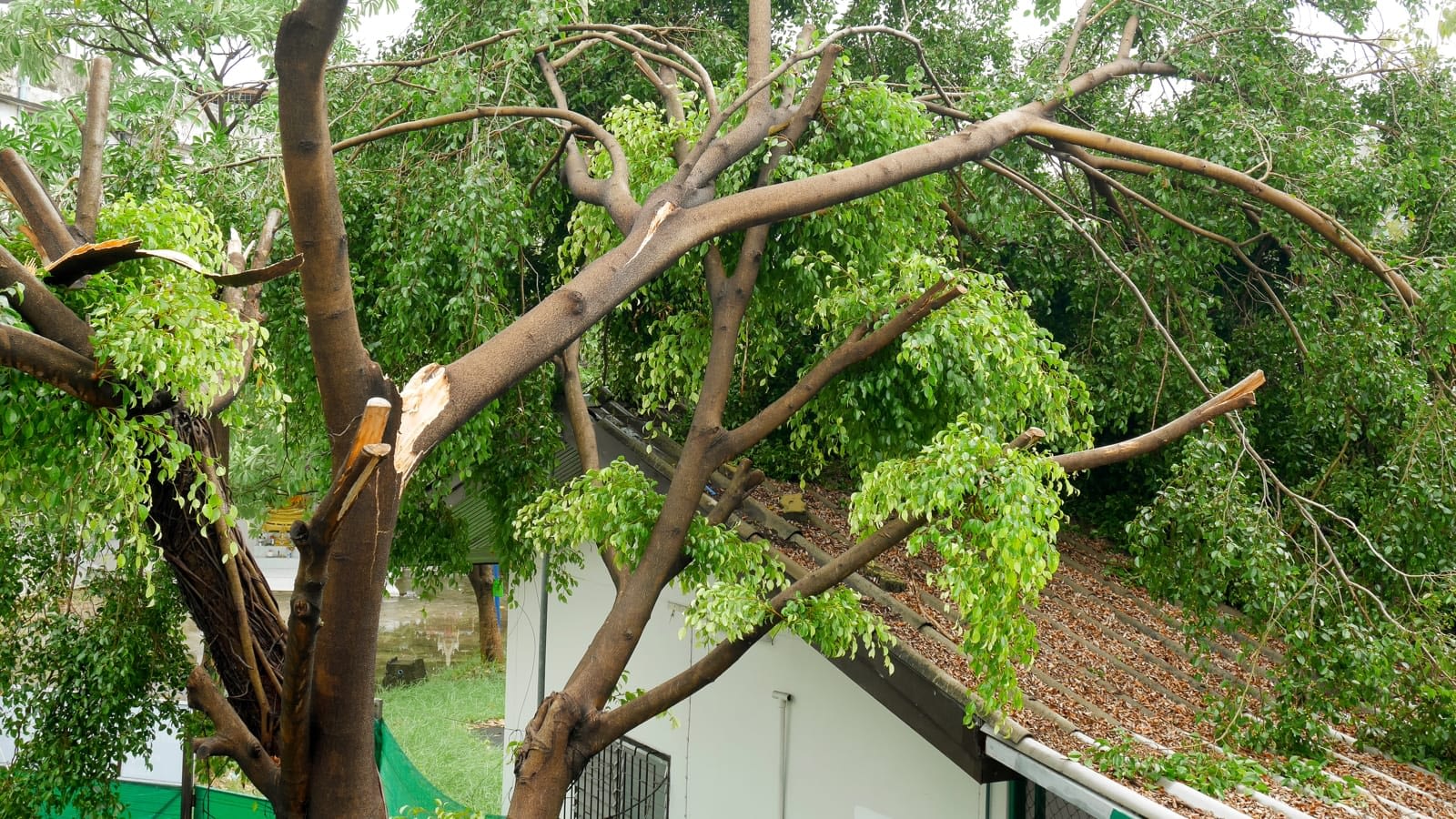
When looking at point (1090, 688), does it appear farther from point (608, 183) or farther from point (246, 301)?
point (246, 301)

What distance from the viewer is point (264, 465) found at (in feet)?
50.8

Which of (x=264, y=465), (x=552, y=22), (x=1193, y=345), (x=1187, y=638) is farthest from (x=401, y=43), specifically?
(x=264, y=465)

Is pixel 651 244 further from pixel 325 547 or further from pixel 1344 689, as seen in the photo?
pixel 1344 689

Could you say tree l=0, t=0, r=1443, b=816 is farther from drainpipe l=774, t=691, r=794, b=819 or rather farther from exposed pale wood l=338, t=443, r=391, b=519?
drainpipe l=774, t=691, r=794, b=819

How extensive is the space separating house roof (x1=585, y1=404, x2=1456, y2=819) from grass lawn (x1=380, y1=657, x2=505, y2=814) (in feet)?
25.4

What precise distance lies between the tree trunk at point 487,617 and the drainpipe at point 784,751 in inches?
583

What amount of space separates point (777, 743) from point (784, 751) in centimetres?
11

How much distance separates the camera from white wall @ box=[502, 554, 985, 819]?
22.1 feet

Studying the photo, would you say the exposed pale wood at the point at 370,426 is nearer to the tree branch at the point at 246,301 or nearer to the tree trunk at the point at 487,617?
the tree branch at the point at 246,301

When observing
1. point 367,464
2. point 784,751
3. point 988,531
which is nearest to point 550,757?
point 988,531

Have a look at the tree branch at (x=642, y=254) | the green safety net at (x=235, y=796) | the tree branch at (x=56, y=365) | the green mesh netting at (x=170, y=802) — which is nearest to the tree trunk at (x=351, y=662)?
the tree branch at (x=642, y=254)

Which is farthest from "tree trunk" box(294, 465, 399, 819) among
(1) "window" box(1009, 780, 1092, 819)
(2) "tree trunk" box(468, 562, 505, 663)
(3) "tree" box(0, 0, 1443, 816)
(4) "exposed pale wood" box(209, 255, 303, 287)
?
(2) "tree trunk" box(468, 562, 505, 663)

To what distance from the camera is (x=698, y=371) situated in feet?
21.2

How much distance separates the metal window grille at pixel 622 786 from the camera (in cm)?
931
